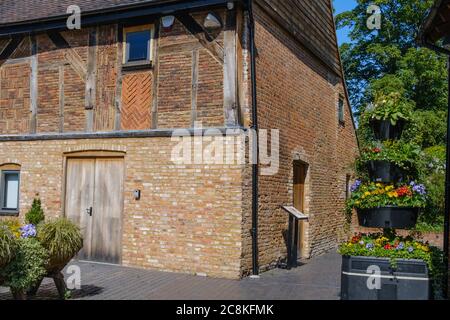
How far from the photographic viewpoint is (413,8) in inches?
902

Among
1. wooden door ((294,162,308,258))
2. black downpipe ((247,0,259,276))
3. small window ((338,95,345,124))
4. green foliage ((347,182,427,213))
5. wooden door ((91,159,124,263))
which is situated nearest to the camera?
green foliage ((347,182,427,213))

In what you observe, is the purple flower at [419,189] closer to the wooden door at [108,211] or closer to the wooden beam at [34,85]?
the wooden door at [108,211]

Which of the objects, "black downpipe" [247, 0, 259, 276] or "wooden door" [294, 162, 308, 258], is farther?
"wooden door" [294, 162, 308, 258]

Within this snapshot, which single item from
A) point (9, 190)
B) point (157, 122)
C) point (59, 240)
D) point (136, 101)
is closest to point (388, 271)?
point (59, 240)

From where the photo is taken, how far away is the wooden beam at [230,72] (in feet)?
32.1

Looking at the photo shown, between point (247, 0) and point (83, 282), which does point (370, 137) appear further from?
point (83, 282)

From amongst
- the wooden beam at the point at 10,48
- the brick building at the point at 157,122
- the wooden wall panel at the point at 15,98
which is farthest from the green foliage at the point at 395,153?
the wooden beam at the point at 10,48

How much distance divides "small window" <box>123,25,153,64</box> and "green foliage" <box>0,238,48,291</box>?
5.16 metres

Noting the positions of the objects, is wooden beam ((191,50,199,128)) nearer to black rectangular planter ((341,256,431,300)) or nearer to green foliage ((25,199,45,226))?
green foliage ((25,199,45,226))

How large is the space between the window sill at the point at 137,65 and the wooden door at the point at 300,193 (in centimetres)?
451

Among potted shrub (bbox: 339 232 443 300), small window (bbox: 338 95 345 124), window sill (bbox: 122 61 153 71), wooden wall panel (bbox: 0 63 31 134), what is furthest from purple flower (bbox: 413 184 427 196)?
small window (bbox: 338 95 345 124)

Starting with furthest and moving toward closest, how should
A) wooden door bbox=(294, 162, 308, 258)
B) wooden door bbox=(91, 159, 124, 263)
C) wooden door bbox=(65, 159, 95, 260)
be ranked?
wooden door bbox=(294, 162, 308, 258)
wooden door bbox=(65, 159, 95, 260)
wooden door bbox=(91, 159, 124, 263)

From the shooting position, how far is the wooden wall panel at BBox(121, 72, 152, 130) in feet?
34.6

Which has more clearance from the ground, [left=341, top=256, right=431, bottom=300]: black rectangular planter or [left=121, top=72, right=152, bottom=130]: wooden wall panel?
[left=121, top=72, right=152, bottom=130]: wooden wall panel
